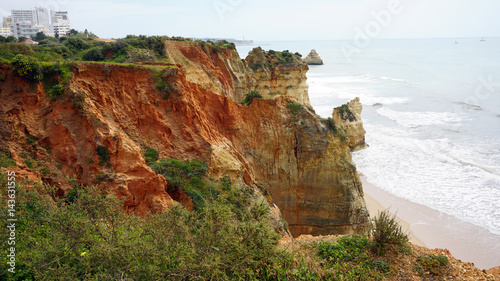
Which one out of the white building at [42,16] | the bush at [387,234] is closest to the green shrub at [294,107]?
the bush at [387,234]

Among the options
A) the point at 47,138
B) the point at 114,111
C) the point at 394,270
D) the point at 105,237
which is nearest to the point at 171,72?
the point at 114,111

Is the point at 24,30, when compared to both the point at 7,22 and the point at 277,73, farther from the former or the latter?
the point at 277,73

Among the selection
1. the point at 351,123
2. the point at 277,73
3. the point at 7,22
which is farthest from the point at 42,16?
the point at 351,123

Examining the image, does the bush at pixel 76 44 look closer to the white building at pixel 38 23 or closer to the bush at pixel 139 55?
the bush at pixel 139 55

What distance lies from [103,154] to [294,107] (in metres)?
10.6

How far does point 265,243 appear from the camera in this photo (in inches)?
308

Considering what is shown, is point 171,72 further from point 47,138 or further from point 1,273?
point 1,273

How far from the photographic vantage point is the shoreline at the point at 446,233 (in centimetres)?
1844

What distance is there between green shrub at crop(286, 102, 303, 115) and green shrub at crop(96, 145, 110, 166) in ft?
33.8

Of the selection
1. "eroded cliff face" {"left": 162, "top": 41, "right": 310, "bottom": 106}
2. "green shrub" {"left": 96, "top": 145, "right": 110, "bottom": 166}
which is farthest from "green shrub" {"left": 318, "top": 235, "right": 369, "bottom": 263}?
"eroded cliff face" {"left": 162, "top": 41, "right": 310, "bottom": 106}

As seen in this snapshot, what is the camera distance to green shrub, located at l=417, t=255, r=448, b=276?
31.0 ft

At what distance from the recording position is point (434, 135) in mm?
40188

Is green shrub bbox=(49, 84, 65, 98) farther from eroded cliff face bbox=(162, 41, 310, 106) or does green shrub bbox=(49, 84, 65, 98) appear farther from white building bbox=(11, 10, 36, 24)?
white building bbox=(11, 10, 36, 24)

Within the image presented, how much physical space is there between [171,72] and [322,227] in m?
11.7
